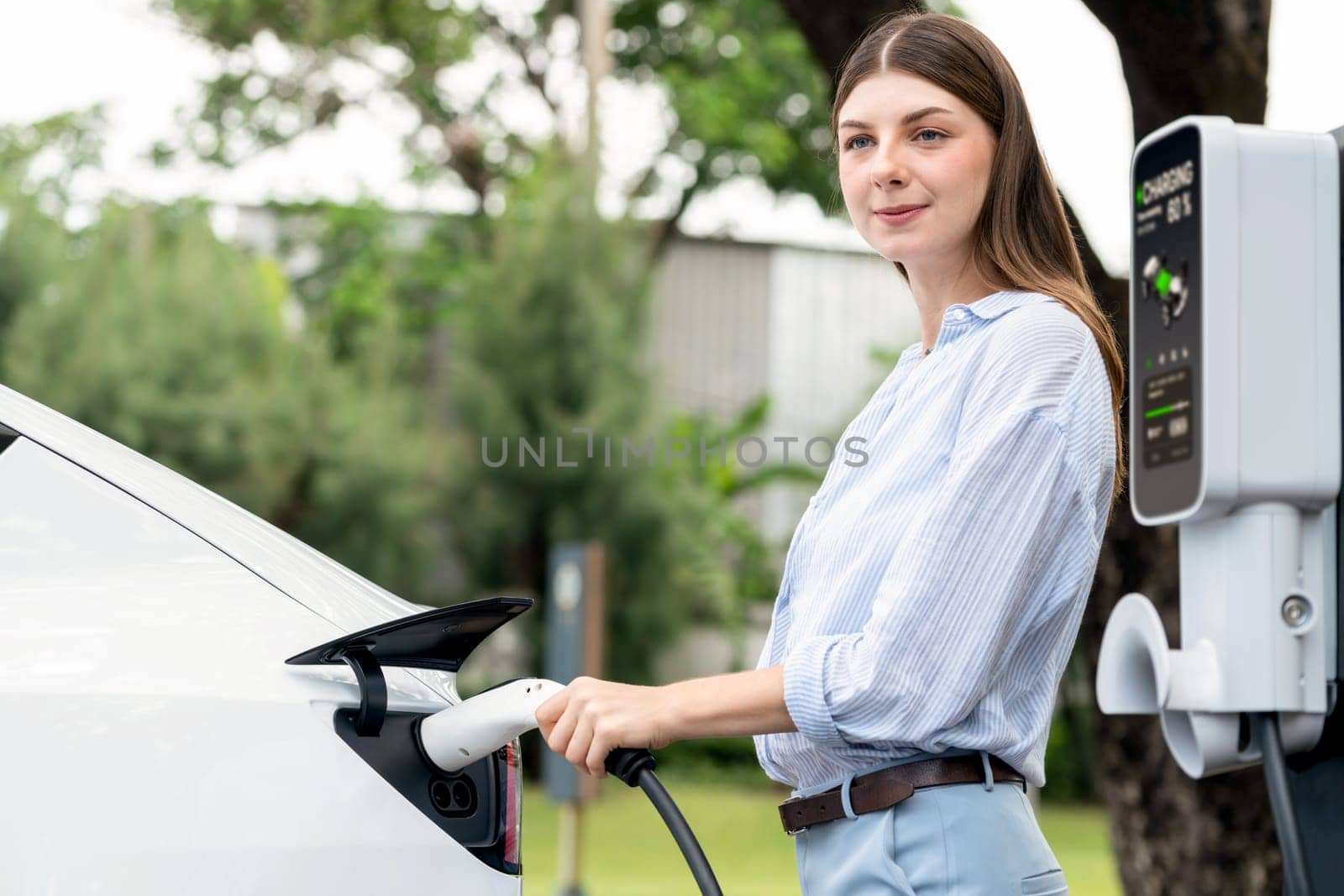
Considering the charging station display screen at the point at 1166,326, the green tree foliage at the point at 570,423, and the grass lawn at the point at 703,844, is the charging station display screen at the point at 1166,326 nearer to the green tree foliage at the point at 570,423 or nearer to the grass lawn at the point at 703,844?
the grass lawn at the point at 703,844

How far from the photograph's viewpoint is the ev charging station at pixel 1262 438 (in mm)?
1179

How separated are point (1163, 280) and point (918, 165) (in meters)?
0.43

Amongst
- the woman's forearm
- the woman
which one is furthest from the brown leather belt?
the woman's forearm

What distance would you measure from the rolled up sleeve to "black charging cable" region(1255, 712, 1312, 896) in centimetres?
27

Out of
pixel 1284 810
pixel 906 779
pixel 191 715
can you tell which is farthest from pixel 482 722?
pixel 1284 810

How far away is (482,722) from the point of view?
1605 mm

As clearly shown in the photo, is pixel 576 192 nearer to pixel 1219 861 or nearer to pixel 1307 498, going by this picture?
pixel 1219 861

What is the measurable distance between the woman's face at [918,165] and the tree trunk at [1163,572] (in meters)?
1.96

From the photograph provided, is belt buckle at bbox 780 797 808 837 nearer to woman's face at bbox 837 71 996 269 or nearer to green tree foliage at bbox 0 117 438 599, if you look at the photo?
woman's face at bbox 837 71 996 269

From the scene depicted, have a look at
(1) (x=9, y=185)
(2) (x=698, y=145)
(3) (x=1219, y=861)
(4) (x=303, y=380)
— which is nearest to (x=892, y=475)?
(3) (x=1219, y=861)

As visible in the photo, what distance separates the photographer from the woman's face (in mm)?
1607

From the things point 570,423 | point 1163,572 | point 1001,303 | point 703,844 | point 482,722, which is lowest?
point 703,844

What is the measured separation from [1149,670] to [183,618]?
0.98 metres

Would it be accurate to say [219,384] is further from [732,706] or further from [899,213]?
[732,706]
